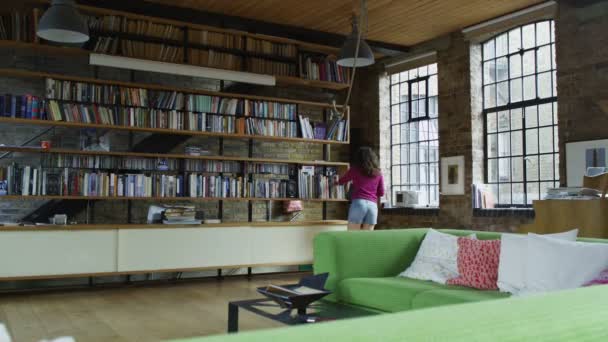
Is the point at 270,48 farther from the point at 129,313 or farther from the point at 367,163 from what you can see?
the point at 129,313

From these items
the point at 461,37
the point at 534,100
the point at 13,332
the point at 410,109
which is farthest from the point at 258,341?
the point at 410,109

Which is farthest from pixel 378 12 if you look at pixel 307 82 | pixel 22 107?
pixel 22 107

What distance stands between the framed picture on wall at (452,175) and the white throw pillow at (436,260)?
407 cm

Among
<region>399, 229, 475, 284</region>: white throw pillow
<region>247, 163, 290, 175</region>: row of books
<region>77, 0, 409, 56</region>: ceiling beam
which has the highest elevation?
<region>77, 0, 409, 56</region>: ceiling beam

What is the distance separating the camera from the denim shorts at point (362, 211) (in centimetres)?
660

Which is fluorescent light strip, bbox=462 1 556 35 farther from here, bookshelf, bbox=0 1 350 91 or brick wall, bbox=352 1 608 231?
bookshelf, bbox=0 1 350 91

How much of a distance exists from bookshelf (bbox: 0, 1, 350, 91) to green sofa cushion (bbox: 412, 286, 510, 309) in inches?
183

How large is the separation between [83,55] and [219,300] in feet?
10.6

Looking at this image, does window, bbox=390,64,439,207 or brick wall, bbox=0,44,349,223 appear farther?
window, bbox=390,64,439,207

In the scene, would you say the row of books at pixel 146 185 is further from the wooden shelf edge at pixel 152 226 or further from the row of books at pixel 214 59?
the row of books at pixel 214 59

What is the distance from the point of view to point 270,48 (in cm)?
747

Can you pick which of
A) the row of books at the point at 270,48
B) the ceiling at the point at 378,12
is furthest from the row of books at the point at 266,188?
the ceiling at the point at 378,12

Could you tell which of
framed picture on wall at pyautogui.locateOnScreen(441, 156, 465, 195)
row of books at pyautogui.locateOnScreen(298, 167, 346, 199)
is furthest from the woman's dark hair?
framed picture on wall at pyautogui.locateOnScreen(441, 156, 465, 195)

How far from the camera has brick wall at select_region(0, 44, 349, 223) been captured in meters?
6.51
